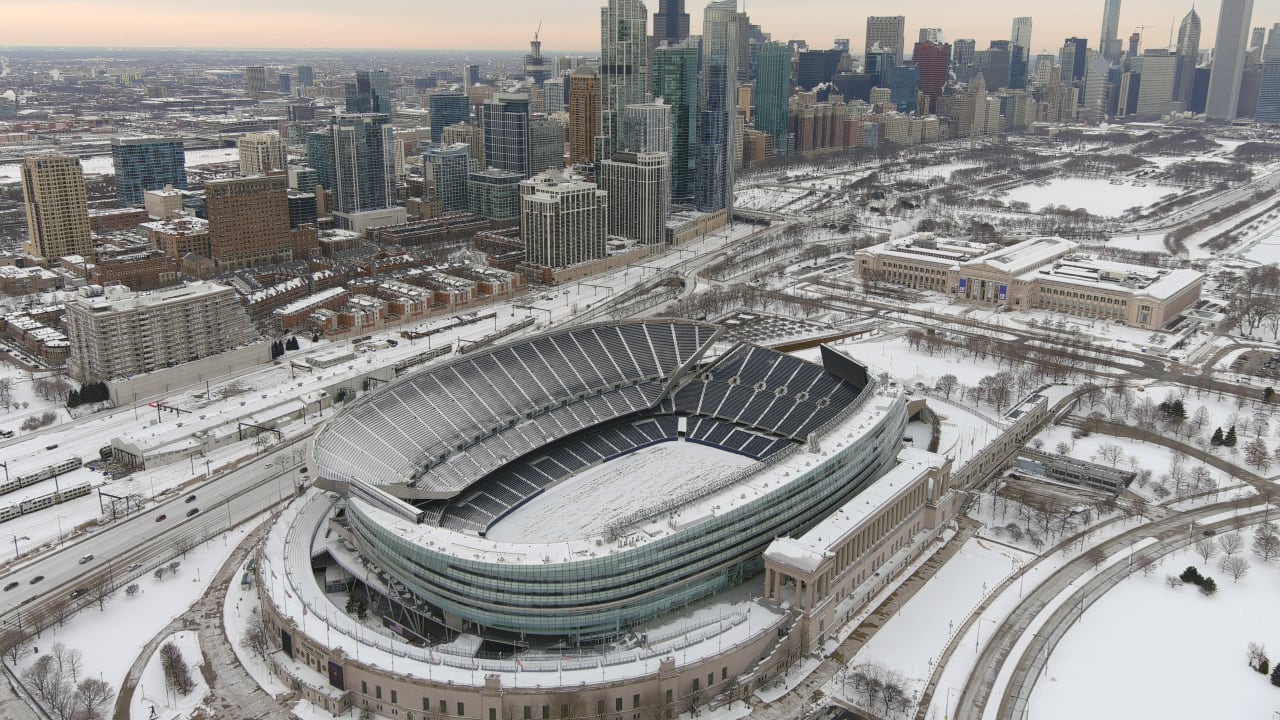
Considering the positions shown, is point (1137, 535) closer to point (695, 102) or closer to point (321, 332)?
point (321, 332)

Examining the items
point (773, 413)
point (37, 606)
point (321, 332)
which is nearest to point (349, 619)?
point (37, 606)

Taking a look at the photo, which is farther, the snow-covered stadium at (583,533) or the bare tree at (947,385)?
the bare tree at (947,385)

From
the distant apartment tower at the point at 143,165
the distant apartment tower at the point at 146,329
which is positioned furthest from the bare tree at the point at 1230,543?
the distant apartment tower at the point at 143,165

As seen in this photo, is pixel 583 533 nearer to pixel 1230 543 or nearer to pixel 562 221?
pixel 1230 543

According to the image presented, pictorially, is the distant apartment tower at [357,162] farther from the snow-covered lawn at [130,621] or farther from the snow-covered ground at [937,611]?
the snow-covered ground at [937,611]

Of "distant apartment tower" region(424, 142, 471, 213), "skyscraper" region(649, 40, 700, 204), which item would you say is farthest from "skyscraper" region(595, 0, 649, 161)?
"distant apartment tower" region(424, 142, 471, 213)

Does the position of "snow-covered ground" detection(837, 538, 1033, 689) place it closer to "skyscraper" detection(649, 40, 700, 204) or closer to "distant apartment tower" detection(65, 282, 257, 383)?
"distant apartment tower" detection(65, 282, 257, 383)

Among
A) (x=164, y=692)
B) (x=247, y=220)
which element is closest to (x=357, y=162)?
(x=247, y=220)
